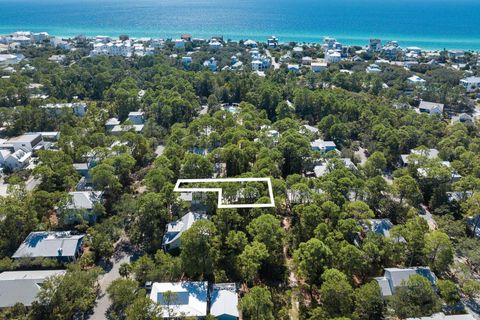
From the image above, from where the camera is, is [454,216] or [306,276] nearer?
[306,276]

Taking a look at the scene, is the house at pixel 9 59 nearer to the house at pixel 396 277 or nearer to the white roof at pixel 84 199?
the white roof at pixel 84 199

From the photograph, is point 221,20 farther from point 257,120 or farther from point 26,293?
point 26,293

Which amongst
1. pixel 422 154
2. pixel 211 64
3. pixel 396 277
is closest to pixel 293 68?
Result: pixel 211 64

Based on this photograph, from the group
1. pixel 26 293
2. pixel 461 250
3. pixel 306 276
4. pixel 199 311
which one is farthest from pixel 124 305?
pixel 461 250

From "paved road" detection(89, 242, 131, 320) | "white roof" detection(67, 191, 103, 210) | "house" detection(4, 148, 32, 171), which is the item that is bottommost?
"paved road" detection(89, 242, 131, 320)

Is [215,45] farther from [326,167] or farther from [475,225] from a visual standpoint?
[475,225]

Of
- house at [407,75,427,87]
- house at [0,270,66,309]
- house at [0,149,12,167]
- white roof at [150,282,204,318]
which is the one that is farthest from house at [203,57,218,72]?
white roof at [150,282,204,318]

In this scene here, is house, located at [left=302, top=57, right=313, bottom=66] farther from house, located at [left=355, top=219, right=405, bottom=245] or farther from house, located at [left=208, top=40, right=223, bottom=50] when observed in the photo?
house, located at [left=355, top=219, right=405, bottom=245]
